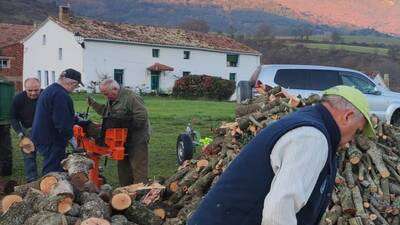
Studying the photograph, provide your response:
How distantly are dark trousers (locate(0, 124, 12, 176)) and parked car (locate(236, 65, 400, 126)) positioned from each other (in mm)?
6516

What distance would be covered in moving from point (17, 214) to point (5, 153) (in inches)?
194

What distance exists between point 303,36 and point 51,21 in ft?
188

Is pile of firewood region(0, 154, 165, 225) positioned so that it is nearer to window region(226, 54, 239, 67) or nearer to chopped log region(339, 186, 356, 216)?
chopped log region(339, 186, 356, 216)

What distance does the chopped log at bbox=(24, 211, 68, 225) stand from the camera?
5.87 meters

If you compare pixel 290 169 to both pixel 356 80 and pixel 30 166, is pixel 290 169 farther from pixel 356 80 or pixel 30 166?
pixel 356 80

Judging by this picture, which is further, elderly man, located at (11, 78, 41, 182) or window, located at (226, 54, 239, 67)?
window, located at (226, 54, 239, 67)

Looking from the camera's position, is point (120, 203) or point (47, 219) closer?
point (47, 219)

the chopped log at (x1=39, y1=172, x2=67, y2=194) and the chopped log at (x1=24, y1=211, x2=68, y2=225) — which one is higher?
the chopped log at (x1=39, y1=172, x2=67, y2=194)

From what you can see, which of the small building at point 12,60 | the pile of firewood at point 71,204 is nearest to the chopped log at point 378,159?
the pile of firewood at point 71,204

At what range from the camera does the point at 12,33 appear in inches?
2633

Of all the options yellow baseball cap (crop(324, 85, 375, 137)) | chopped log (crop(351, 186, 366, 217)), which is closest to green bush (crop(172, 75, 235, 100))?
chopped log (crop(351, 186, 366, 217))

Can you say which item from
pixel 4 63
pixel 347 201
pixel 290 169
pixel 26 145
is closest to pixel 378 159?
pixel 347 201

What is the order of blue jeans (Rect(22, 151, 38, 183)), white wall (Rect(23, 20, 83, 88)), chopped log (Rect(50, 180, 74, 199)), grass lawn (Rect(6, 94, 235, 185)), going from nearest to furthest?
1. chopped log (Rect(50, 180, 74, 199))
2. blue jeans (Rect(22, 151, 38, 183))
3. grass lawn (Rect(6, 94, 235, 185))
4. white wall (Rect(23, 20, 83, 88))

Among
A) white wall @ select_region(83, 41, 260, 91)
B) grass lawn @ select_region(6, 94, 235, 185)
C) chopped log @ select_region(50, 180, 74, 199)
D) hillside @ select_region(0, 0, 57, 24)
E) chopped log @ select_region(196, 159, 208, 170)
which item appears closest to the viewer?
chopped log @ select_region(50, 180, 74, 199)
